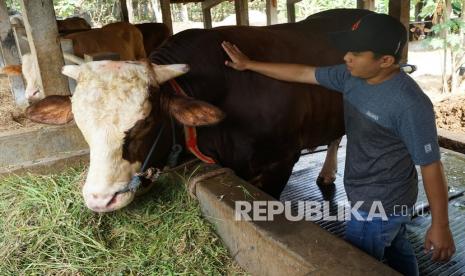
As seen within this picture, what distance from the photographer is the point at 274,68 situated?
2.53 metres

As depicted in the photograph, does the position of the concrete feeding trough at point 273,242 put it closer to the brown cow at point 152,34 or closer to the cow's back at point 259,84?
the cow's back at point 259,84

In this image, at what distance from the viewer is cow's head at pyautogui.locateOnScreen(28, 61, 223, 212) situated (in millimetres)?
1953

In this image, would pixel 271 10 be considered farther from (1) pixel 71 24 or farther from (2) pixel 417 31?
(2) pixel 417 31

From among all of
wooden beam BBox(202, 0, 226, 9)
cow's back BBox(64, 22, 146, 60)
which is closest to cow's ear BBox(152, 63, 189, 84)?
cow's back BBox(64, 22, 146, 60)

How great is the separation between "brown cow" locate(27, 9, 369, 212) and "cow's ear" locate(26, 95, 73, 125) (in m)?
0.21

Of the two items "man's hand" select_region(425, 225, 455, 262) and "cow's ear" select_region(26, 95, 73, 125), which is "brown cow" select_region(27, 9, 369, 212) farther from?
"man's hand" select_region(425, 225, 455, 262)

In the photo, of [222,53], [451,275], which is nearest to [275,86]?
[222,53]

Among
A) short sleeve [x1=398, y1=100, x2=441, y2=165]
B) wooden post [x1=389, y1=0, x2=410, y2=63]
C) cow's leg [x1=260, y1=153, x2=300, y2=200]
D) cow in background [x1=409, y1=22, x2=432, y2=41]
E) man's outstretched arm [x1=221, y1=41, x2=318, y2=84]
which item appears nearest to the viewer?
short sleeve [x1=398, y1=100, x2=441, y2=165]

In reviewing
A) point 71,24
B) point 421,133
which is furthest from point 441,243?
point 71,24

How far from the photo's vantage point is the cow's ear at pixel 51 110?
92.1 inches

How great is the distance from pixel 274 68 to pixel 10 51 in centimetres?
344

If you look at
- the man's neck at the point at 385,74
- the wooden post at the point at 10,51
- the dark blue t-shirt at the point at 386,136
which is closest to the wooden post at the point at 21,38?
the wooden post at the point at 10,51

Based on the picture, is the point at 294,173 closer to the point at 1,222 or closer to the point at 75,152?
the point at 75,152

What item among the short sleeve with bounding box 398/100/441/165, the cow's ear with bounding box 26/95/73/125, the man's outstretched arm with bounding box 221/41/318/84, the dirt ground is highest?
the man's outstretched arm with bounding box 221/41/318/84
